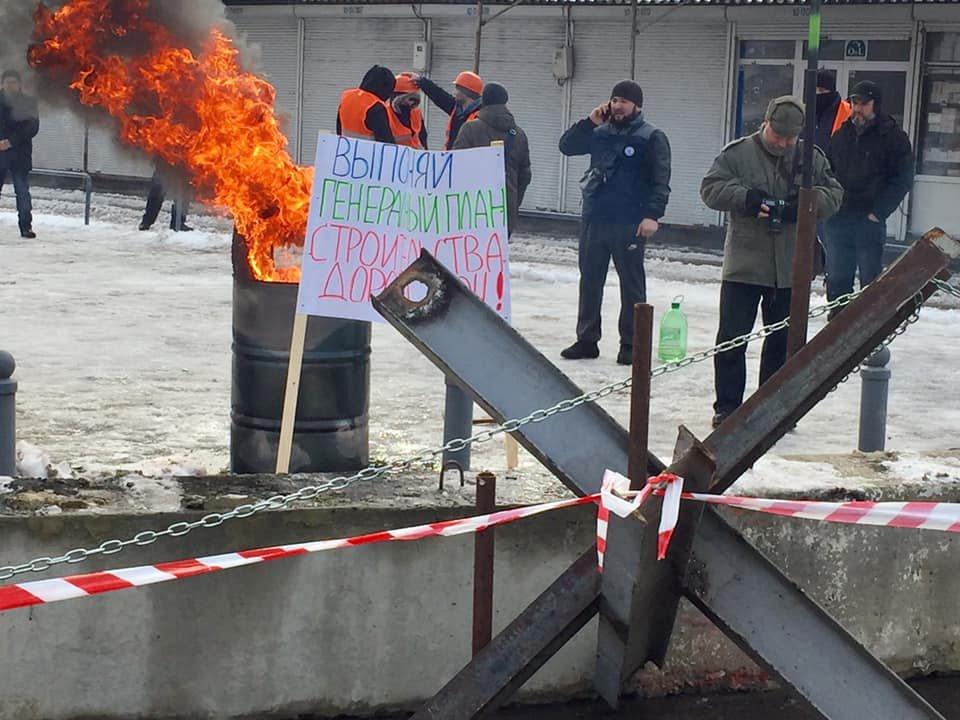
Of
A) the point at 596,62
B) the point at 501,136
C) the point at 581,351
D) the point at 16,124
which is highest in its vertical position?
the point at 596,62

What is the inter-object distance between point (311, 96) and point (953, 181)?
1106 centimetres

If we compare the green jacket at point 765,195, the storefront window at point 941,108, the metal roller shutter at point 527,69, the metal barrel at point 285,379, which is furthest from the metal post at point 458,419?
the metal roller shutter at point 527,69

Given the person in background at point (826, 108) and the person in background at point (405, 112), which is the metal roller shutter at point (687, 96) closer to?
the person in background at point (405, 112)

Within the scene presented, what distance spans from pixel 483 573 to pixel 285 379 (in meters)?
2.70

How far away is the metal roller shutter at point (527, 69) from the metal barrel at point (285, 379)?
17.2 metres

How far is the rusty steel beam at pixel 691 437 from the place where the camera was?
3711 mm

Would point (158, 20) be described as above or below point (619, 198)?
above

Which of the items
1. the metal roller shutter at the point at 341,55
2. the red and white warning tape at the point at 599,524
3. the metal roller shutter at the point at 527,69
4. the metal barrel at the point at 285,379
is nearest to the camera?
the red and white warning tape at the point at 599,524

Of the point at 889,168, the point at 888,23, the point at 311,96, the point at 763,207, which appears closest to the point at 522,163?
the point at 889,168

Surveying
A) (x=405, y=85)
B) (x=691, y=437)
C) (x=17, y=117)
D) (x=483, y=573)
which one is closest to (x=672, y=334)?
(x=405, y=85)

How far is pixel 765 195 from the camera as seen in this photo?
27.5 feet

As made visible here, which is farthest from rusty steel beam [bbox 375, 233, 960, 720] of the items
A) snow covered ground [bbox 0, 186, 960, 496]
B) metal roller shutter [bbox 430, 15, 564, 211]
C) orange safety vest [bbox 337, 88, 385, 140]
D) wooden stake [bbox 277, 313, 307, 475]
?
metal roller shutter [bbox 430, 15, 564, 211]

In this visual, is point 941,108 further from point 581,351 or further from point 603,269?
point 581,351

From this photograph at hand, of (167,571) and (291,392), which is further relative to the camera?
(291,392)
